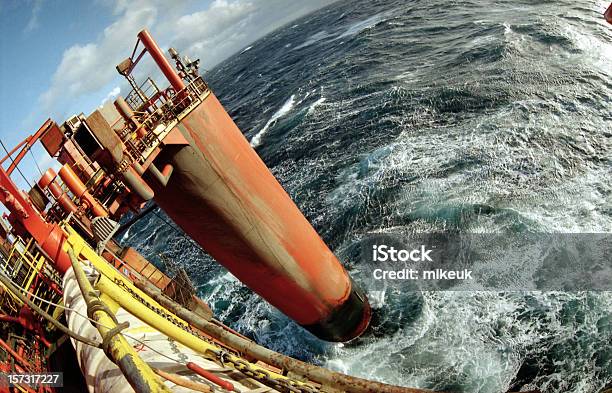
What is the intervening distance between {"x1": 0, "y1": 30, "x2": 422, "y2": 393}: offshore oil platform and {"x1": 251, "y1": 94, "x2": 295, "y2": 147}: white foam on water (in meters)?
19.1

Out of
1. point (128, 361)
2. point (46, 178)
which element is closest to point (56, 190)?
point (46, 178)

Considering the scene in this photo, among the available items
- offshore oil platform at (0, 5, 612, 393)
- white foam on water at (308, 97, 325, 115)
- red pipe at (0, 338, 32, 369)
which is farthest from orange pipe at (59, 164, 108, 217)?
white foam on water at (308, 97, 325, 115)

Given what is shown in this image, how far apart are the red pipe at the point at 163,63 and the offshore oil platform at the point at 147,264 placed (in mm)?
45

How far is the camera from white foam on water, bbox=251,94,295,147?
105 feet

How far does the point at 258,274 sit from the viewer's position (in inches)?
522

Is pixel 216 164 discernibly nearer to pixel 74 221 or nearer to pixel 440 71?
pixel 74 221

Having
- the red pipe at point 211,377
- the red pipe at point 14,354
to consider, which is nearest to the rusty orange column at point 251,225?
the red pipe at point 14,354

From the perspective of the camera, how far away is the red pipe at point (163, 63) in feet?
37.8

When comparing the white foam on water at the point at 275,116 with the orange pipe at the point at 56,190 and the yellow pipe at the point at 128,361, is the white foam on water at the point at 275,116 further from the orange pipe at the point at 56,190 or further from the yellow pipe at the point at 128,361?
the yellow pipe at the point at 128,361

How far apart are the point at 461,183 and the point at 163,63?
1358 cm

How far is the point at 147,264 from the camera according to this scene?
43.5 ft

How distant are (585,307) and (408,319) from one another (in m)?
5.66

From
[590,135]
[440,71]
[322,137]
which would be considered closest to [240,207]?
[322,137]

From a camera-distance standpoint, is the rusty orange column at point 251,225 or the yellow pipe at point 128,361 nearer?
the yellow pipe at point 128,361
